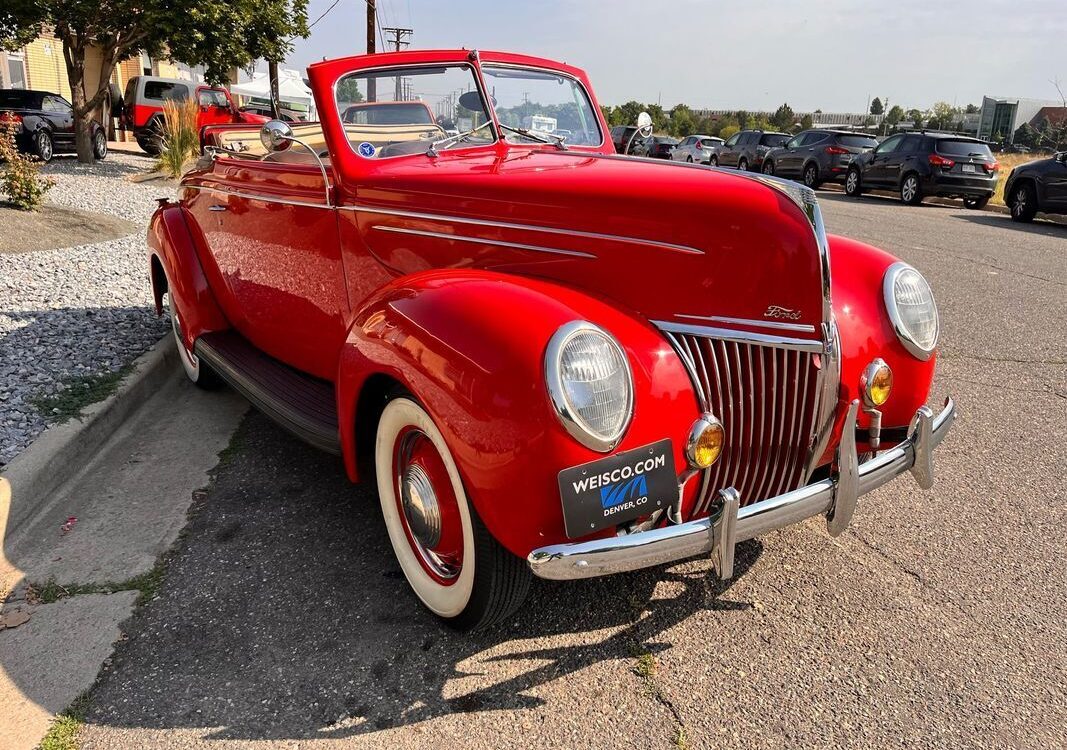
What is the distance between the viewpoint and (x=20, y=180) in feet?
27.8

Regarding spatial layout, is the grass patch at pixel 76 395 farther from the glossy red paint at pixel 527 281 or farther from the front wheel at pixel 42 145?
the front wheel at pixel 42 145

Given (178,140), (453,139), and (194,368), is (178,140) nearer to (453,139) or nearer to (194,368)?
(194,368)

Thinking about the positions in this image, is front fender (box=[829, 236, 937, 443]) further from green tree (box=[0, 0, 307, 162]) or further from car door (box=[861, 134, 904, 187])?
car door (box=[861, 134, 904, 187])

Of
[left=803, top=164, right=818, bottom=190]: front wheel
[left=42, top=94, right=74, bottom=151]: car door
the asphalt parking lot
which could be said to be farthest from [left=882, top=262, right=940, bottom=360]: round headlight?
[left=803, top=164, right=818, bottom=190]: front wheel

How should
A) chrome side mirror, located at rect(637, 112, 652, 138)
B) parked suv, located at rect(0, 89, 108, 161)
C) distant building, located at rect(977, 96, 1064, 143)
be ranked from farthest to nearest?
distant building, located at rect(977, 96, 1064, 143) → parked suv, located at rect(0, 89, 108, 161) → chrome side mirror, located at rect(637, 112, 652, 138)

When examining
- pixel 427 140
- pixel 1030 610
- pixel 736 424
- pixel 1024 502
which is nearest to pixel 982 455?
pixel 1024 502

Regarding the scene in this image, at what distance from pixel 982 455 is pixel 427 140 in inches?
118

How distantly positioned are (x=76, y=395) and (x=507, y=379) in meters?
3.03

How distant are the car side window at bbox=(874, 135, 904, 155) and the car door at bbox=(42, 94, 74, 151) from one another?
1719 cm

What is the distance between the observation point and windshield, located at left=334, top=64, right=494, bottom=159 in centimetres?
332

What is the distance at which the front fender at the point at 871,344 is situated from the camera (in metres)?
2.61

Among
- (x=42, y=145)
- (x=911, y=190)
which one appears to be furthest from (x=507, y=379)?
(x=911, y=190)

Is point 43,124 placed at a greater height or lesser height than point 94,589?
greater

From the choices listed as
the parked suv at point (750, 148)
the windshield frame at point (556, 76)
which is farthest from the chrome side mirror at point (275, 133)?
the parked suv at point (750, 148)
